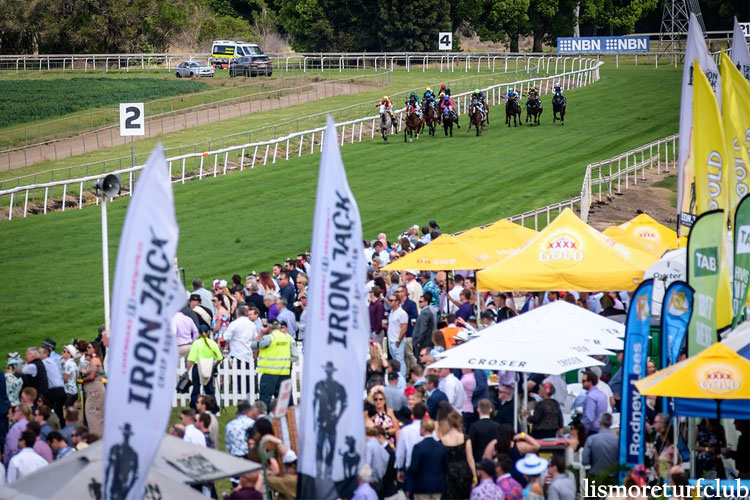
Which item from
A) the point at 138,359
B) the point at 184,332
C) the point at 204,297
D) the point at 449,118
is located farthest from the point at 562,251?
the point at 449,118

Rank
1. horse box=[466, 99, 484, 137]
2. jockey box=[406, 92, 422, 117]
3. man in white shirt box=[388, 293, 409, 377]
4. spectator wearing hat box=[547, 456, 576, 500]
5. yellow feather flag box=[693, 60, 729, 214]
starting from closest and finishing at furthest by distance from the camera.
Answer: spectator wearing hat box=[547, 456, 576, 500] → yellow feather flag box=[693, 60, 729, 214] → man in white shirt box=[388, 293, 409, 377] → jockey box=[406, 92, 422, 117] → horse box=[466, 99, 484, 137]

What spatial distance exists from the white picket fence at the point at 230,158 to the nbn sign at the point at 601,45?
14.6 meters

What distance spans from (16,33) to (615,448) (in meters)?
61.7

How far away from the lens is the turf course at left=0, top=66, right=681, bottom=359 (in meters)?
23.8

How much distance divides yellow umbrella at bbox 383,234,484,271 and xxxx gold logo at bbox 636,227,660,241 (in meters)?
3.44

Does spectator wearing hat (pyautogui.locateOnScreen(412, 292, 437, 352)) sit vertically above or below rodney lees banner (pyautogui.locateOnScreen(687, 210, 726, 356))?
below

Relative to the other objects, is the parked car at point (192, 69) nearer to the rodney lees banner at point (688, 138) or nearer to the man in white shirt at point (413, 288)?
the man in white shirt at point (413, 288)

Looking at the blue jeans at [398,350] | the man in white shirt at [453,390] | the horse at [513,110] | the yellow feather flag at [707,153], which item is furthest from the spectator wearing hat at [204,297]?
the horse at [513,110]

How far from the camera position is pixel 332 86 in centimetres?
5288

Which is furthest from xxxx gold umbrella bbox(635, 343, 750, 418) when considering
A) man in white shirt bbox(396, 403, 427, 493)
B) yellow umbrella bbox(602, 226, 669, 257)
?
yellow umbrella bbox(602, 226, 669, 257)

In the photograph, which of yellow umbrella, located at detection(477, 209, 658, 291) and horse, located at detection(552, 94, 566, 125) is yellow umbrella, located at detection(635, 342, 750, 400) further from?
horse, located at detection(552, 94, 566, 125)

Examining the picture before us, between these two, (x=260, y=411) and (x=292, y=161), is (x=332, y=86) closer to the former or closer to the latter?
(x=292, y=161)

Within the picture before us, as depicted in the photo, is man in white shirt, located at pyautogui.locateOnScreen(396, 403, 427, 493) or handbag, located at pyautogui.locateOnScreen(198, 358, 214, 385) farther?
handbag, located at pyautogui.locateOnScreen(198, 358, 214, 385)

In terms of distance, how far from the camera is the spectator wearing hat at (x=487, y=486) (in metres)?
9.58
